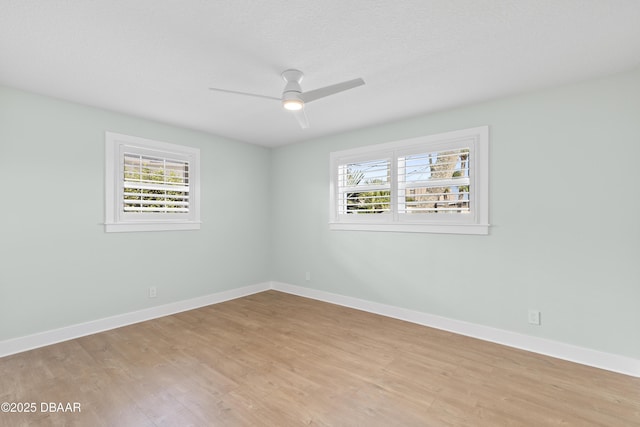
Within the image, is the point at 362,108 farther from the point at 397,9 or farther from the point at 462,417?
the point at 462,417

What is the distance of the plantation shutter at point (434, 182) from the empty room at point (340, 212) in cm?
2

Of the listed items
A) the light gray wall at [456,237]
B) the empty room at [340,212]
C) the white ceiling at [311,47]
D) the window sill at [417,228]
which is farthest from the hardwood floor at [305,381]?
the white ceiling at [311,47]

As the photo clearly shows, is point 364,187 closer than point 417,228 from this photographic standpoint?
→ No

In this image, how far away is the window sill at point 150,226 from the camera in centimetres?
339

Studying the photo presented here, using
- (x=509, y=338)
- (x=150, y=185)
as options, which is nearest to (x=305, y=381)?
(x=509, y=338)

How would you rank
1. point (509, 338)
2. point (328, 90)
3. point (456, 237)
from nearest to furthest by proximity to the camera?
point (328, 90)
point (509, 338)
point (456, 237)

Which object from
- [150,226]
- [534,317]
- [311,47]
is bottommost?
[534,317]

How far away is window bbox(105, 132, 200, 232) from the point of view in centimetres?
340

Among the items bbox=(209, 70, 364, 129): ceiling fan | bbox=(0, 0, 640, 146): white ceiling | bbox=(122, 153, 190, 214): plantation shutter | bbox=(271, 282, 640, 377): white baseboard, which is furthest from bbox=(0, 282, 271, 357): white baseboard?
bbox=(209, 70, 364, 129): ceiling fan

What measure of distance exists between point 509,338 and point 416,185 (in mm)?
1839

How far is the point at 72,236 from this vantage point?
3.11 metres

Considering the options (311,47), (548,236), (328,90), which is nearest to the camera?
(311,47)

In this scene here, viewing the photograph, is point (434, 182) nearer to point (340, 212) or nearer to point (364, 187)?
point (364, 187)

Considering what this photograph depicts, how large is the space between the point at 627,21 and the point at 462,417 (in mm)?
2656
